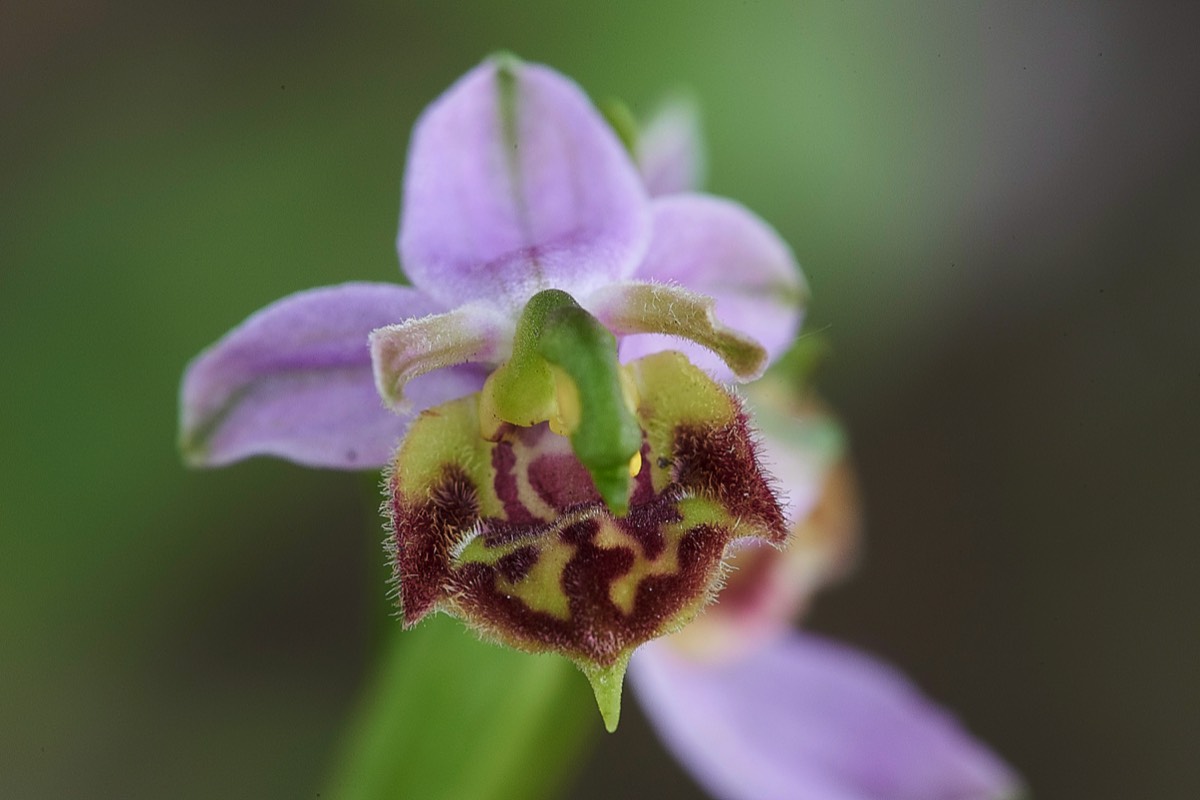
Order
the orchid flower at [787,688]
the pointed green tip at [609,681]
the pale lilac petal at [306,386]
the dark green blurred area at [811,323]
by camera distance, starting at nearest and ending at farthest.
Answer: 1. the pointed green tip at [609,681]
2. the pale lilac petal at [306,386]
3. the orchid flower at [787,688]
4. the dark green blurred area at [811,323]

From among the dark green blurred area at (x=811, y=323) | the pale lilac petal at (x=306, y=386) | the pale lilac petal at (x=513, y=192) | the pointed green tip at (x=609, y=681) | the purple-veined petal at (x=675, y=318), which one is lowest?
the dark green blurred area at (x=811, y=323)

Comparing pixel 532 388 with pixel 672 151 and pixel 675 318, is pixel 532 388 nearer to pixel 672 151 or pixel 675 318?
pixel 675 318

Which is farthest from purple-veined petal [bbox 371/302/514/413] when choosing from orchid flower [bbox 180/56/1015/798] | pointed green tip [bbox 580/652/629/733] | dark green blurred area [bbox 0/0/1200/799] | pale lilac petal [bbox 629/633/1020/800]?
pale lilac petal [bbox 629/633/1020/800]

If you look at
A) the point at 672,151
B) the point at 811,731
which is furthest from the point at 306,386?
the point at 811,731

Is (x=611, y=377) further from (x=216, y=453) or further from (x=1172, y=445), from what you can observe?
(x=1172, y=445)

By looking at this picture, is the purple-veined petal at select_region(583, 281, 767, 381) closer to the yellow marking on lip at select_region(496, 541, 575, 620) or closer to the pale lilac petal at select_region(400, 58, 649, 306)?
the pale lilac petal at select_region(400, 58, 649, 306)

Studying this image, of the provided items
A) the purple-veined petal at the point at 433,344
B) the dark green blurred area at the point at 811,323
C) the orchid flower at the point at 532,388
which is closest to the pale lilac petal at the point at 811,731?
the dark green blurred area at the point at 811,323

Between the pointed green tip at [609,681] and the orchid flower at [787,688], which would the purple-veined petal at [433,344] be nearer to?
the pointed green tip at [609,681]
